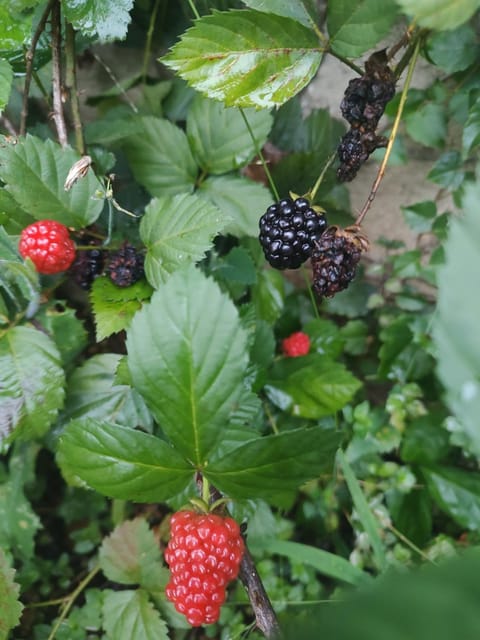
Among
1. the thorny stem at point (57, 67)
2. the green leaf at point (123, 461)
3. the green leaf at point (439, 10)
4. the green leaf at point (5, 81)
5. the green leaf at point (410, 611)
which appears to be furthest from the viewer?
the thorny stem at point (57, 67)

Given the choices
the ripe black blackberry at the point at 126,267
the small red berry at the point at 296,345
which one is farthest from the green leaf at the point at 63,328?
the small red berry at the point at 296,345

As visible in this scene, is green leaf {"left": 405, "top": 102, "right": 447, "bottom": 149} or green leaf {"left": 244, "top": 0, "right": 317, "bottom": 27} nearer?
green leaf {"left": 244, "top": 0, "right": 317, "bottom": 27}

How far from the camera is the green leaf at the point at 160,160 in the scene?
1.00m

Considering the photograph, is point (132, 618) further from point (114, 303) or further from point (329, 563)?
point (114, 303)

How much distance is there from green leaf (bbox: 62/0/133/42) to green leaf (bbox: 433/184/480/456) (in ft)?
2.05

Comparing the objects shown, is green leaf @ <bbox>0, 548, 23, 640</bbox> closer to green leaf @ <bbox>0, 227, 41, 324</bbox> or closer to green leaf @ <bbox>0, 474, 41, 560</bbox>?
green leaf @ <bbox>0, 474, 41, 560</bbox>

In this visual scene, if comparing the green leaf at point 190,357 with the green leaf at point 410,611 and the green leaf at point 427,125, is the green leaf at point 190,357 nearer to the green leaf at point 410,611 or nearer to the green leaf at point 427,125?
the green leaf at point 410,611

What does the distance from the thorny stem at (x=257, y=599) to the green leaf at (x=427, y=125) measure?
0.74m

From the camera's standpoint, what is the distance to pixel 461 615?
0.25 m

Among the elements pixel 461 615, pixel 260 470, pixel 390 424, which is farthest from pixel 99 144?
pixel 461 615

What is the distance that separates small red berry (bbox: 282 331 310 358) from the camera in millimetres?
1147

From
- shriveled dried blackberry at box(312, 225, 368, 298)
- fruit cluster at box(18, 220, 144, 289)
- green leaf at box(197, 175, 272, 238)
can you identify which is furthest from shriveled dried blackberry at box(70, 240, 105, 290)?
shriveled dried blackberry at box(312, 225, 368, 298)

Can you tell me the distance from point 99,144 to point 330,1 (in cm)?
50

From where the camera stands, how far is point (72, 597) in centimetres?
107
